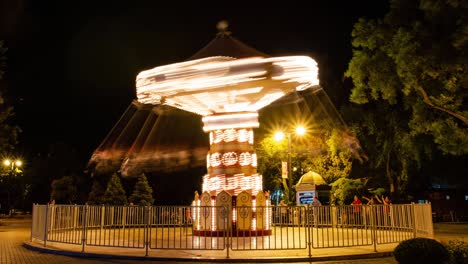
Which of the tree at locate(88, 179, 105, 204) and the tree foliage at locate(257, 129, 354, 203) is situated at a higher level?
the tree foliage at locate(257, 129, 354, 203)

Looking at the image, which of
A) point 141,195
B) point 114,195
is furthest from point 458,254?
point 141,195

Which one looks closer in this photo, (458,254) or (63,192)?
(458,254)

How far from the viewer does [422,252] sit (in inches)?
363

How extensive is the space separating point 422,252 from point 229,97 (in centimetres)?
1142

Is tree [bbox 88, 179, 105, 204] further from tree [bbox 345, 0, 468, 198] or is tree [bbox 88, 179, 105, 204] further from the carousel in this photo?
tree [bbox 345, 0, 468, 198]

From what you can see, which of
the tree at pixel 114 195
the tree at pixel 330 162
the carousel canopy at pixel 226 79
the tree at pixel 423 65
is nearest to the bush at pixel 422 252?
the carousel canopy at pixel 226 79

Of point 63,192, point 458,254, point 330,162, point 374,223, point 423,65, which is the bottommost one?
point 458,254

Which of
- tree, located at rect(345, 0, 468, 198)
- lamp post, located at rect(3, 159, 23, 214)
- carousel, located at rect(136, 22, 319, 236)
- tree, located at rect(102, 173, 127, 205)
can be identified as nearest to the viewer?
carousel, located at rect(136, 22, 319, 236)

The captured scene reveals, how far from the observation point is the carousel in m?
17.9

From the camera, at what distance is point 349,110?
35.0 meters

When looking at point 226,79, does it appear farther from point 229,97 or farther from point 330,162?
point 330,162

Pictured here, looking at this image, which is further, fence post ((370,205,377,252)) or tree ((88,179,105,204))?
tree ((88,179,105,204))

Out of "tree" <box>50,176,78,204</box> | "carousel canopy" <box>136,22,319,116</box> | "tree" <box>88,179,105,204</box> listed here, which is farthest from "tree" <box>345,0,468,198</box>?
"tree" <box>50,176,78,204</box>

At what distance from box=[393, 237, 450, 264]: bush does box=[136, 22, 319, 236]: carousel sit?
27.9 feet
